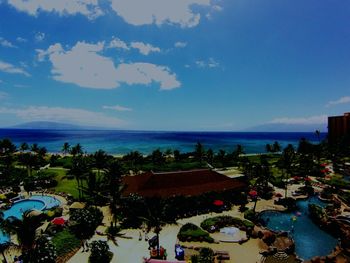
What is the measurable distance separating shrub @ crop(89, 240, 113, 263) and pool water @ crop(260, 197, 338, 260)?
24169 millimetres

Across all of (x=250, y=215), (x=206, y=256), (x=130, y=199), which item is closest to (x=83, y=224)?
(x=130, y=199)

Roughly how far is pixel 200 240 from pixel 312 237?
17640mm

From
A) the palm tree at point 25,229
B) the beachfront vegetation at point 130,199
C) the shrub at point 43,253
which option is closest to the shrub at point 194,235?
the beachfront vegetation at point 130,199

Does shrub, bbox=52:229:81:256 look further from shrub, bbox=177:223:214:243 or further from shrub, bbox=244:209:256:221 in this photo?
shrub, bbox=244:209:256:221

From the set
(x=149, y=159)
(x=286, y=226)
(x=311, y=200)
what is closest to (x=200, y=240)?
(x=286, y=226)

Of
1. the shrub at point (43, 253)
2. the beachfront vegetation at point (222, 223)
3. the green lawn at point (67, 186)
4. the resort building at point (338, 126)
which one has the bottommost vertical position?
the beachfront vegetation at point (222, 223)

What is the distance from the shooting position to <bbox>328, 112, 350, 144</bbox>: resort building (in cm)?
12838

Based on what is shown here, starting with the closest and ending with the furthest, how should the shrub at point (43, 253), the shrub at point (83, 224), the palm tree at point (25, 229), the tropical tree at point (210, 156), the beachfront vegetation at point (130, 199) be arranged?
the palm tree at point (25, 229) < the shrub at point (43, 253) < the beachfront vegetation at point (130, 199) < the shrub at point (83, 224) < the tropical tree at point (210, 156)

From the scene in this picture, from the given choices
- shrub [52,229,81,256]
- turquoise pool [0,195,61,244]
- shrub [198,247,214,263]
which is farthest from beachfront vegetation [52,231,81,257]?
turquoise pool [0,195,61,244]

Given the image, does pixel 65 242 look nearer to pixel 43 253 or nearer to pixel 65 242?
pixel 65 242

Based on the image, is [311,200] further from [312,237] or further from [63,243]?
[63,243]

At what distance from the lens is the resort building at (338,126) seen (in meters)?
128

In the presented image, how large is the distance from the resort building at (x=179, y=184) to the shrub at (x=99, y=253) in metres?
15.1

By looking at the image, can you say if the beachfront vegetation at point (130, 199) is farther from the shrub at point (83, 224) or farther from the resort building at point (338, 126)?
the resort building at point (338, 126)
